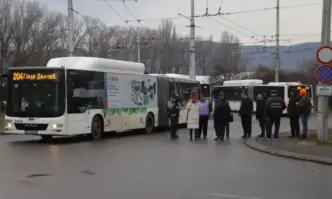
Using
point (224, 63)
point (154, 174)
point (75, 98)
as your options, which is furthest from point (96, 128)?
point (224, 63)

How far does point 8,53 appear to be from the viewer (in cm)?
5156

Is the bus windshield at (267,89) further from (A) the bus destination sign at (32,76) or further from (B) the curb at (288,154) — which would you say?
(A) the bus destination sign at (32,76)

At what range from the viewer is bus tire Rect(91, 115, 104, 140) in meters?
19.7

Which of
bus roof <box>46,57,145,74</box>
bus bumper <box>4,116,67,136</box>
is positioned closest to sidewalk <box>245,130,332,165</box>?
bus bumper <box>4,116,67,136</box>

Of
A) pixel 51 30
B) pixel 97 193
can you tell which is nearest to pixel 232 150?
pixel 97 193

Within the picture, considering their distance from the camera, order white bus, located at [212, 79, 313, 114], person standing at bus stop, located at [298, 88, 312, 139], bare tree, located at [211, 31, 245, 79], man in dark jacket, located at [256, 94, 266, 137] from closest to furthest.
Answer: person standing at bus stop, located at [298, 88, 312, 139] → man in dark jacket, located at [256, 94, 266, 137] → white bus, located at [212, 79, 313, 114] → bare tree, located at [211, 31, 245, 79]

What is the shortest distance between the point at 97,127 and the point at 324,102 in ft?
28.4

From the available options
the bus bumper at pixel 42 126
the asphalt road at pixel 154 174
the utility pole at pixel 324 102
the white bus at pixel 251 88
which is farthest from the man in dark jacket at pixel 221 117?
the white bus at pixel 251 88

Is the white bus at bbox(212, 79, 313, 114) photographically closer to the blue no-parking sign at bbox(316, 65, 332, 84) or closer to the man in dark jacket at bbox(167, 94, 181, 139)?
the man in dark jacket at bbox(167, 94, 181, 139)

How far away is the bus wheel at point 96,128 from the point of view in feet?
64.6

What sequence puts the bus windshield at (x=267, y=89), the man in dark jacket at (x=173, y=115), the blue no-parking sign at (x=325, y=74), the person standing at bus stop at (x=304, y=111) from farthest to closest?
the bus windshield at (x=267, y=89)
the man in dark jacket at (x=173, y=115)
the person standing at bus stop at (x=304, y=111)
the blue no-parking sign at (x=325, y=74)

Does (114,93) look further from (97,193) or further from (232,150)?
(97,193)

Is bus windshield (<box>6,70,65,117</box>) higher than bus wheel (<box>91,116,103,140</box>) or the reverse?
higher

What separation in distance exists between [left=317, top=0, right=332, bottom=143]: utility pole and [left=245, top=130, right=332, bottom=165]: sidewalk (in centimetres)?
39
